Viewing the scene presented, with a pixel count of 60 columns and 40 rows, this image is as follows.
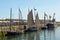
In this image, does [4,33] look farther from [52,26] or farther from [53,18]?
[53,18]

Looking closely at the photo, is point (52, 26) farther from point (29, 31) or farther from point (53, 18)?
point (29, 31)

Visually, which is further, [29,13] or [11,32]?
[29,13]

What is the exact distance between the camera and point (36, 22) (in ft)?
205

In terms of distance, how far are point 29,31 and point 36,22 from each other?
30.6 feet

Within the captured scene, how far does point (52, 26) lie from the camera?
8250 cm

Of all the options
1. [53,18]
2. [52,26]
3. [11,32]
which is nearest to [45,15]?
[52,26]

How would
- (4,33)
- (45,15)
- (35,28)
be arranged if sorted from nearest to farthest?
(4,33) → (35,28) → (45,15)

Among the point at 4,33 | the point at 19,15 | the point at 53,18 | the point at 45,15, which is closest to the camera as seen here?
the point at 4,33

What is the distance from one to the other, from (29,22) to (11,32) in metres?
14.9

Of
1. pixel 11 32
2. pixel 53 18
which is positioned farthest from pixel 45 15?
pixel 11 32

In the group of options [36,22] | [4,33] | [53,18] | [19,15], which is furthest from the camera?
[53,18]

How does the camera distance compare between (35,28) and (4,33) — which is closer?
(4,33)

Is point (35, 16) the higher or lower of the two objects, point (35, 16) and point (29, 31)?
the higher

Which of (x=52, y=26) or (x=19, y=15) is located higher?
(x=19, y=15)
